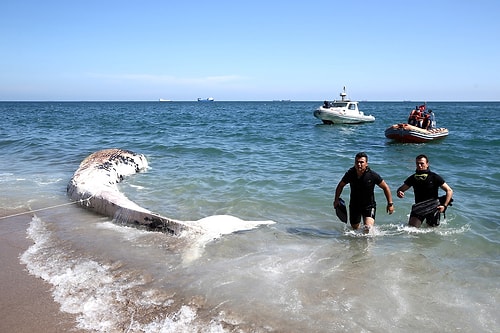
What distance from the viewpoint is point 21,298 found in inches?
169

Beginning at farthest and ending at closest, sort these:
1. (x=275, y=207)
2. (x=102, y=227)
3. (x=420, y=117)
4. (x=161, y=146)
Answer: (x=420, y=117), (x=161, y=146), (x=275, y=207), (x=102, y=227)

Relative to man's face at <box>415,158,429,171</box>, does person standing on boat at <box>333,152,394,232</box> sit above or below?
below

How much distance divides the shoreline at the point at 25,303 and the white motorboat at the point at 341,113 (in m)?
30.7

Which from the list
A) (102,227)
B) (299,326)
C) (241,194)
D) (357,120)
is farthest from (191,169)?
(357,120)

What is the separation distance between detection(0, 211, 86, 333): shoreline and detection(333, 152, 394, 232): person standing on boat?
166 inches

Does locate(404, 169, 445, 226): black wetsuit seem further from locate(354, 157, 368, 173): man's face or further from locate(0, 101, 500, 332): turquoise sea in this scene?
locate(354, 157, 368, 173): man's face

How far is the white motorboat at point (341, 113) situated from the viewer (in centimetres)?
3425

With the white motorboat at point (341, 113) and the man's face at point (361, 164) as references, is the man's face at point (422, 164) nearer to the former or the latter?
the man's face at point (361, 164)

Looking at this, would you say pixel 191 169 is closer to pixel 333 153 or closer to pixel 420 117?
pixel 333 153

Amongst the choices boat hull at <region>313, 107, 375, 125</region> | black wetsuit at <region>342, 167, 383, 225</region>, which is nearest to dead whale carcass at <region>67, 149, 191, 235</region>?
black wetsuit at <region>342, 167, 383, 225</region>

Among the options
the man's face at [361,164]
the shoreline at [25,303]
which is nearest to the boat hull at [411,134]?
the man's face at [361,164]

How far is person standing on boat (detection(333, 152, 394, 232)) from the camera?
6234 mm

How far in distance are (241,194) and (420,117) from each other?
16815mm

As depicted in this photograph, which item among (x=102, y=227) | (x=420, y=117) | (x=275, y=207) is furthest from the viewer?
(x=420, y=117)
